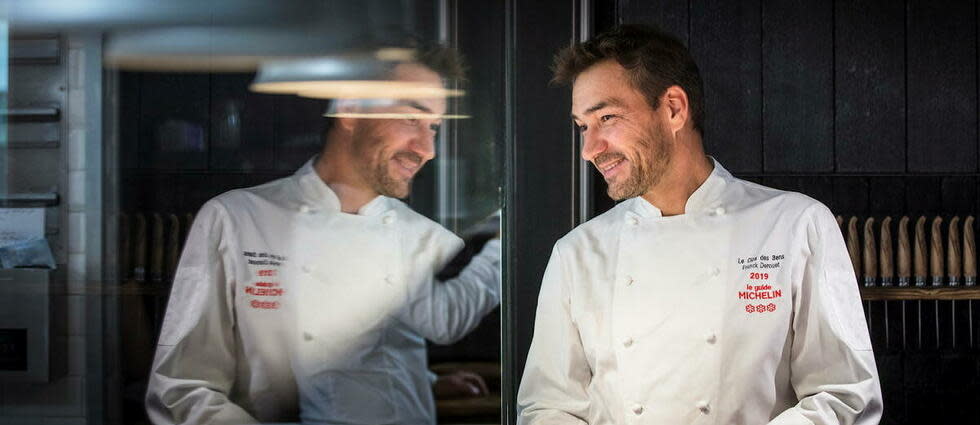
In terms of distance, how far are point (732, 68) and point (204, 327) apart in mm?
1119

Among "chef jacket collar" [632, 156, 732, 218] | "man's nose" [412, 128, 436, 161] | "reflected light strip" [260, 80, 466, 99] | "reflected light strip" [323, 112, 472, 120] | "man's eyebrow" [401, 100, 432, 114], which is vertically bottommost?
"chef jacket collar" [632, 156, 732, 218]

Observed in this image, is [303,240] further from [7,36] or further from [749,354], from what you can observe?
[749,354]

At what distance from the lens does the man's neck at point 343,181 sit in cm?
159

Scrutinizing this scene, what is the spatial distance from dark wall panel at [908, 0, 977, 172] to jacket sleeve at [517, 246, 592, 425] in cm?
86

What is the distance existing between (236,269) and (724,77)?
1012 mm

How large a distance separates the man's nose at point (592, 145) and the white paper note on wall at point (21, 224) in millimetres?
946

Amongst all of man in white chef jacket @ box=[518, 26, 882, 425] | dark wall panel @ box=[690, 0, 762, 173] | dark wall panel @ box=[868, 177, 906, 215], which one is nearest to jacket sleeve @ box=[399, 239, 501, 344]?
man in white chef jacket @ box=[518, 26, 882, 425]

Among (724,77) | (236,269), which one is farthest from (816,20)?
(236,269)

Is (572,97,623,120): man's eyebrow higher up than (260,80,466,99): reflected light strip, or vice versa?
(260,80,466,99): reflected light strip

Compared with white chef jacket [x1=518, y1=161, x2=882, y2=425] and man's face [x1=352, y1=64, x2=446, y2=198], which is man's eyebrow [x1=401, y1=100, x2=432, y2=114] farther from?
white chef jacket [x1=518, y1=161, x2=882, y2=425]

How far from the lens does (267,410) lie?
158 centimetres

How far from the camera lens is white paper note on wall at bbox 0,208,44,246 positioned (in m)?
1.59

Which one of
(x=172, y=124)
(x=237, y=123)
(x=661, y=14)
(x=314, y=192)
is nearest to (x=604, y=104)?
(x=661, y=14)

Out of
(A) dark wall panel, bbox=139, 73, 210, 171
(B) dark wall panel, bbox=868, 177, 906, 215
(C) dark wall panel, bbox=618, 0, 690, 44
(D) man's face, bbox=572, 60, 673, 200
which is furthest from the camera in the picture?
(B) dark wall panel, bbox=868, 177, 906, 215
